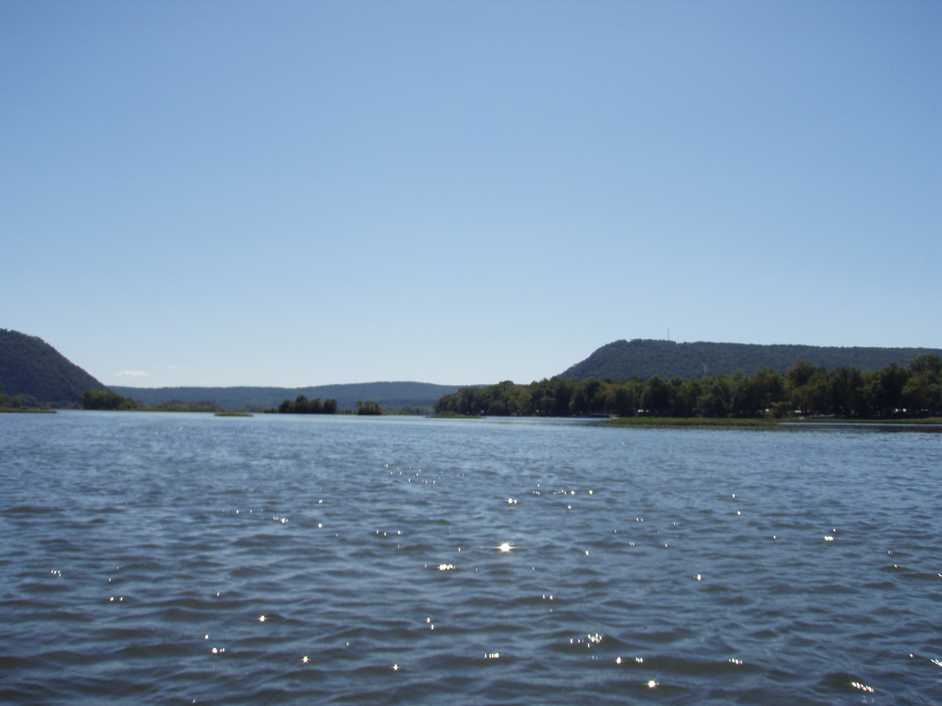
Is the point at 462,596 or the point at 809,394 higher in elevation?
the point at 809,394

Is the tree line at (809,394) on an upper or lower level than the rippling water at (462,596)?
upper

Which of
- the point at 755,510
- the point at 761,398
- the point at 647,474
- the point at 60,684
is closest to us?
the point at 60,684

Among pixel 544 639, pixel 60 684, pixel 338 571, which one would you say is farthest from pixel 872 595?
pixel 60 684

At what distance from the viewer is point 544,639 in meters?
10.6

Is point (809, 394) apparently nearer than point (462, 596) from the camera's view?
No

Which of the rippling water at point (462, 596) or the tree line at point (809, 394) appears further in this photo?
the tree line at point (809, 394)

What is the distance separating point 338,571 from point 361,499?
1117cm

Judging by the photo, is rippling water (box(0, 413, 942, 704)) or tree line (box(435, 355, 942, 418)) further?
tree line (box(435, 355, 942, 418))

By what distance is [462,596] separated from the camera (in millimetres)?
12867

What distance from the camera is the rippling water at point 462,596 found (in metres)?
9.02

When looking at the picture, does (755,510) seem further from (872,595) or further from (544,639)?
(544,639)

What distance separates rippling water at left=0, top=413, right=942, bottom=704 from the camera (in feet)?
29.6

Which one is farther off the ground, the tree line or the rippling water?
the tree line

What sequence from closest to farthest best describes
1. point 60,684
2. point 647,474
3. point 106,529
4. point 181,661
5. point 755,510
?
point 60,684, point 181,661, point 106,529, point 755,510, point 647,474
